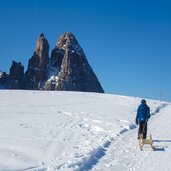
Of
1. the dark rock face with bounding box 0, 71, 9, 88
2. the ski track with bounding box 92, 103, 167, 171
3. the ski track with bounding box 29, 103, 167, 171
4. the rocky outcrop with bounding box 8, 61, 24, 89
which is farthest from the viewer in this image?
the dark rock face with bounding box 0, 71, 9, 88

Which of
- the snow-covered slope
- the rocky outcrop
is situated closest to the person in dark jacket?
the snow-covered slope

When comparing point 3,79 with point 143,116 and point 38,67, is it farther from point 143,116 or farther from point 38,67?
point 143,116

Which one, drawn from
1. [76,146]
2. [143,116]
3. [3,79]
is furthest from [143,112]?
[3,79]

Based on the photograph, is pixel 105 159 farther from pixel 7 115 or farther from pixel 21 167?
pixel 7 115

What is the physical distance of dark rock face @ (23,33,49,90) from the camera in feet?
634

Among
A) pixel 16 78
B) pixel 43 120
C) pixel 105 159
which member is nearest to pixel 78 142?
pixel 105 159

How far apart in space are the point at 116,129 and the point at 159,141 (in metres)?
3.08

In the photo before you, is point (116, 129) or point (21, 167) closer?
point (21, 167)

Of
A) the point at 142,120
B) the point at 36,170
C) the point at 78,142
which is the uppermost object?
the point at 142,120

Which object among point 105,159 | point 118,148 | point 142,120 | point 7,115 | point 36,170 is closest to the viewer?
point 36,170

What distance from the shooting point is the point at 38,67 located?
194625mm

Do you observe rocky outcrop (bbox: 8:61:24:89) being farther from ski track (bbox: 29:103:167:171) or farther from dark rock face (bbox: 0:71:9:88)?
ski track (bbox: 29:103:167:171)

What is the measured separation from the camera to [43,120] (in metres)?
21.3

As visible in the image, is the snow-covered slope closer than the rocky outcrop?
Yes
